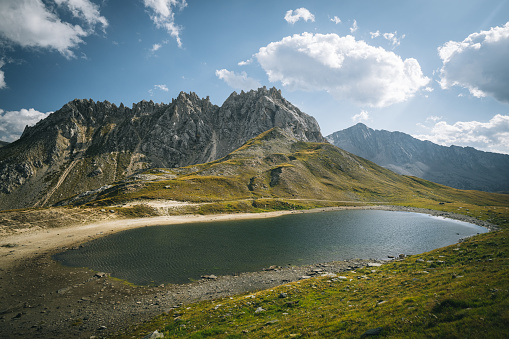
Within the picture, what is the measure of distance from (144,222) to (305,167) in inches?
5783

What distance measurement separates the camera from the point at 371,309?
674 inches

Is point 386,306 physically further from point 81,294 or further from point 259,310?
point 81,294

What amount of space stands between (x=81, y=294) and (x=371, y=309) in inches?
1569

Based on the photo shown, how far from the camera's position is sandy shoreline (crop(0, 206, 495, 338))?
24.9m

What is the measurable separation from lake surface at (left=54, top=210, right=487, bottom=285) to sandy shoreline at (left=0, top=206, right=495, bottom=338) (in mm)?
3589

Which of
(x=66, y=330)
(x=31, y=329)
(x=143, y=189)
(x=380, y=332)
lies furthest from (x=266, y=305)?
(x=143, y=189)

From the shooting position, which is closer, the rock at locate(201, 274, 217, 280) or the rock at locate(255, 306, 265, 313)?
the rock at locate(255, 306, 265, 313)

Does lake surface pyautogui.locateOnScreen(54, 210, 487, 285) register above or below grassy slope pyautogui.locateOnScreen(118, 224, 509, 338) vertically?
below

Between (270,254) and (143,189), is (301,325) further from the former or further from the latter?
(143,189)

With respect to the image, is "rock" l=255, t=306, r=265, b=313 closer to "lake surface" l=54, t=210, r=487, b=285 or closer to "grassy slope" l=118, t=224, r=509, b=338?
"grassy slope" l=118, t=224, r=509, b=338

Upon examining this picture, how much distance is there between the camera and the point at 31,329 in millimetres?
24266

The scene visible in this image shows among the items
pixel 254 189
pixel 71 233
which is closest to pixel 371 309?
pixel 71 233

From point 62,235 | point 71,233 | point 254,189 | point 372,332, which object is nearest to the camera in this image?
point 372,332

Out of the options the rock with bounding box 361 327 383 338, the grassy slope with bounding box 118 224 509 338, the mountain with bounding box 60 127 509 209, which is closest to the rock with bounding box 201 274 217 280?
the grassy slope with bounding box 118 224 509 338
